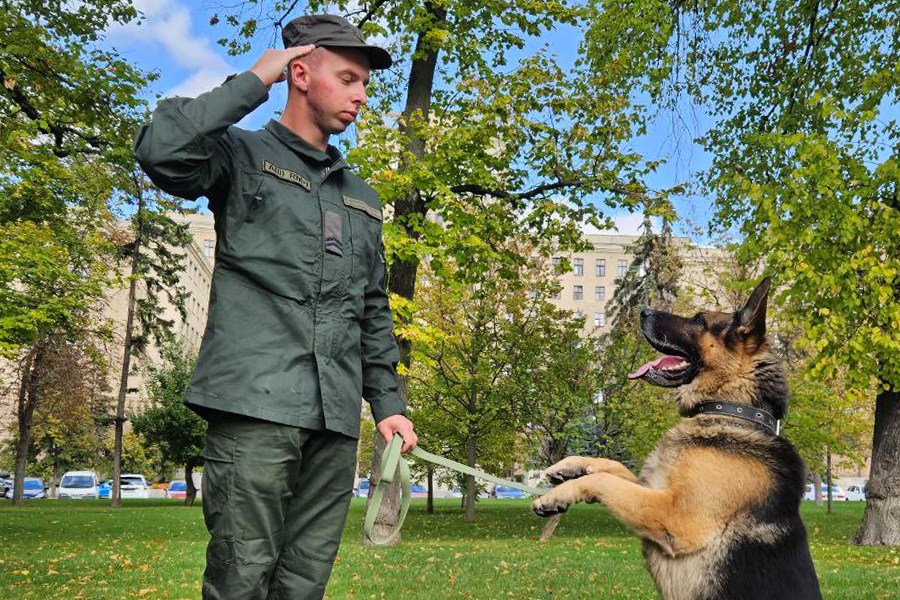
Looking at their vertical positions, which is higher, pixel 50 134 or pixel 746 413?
pixel 50 134

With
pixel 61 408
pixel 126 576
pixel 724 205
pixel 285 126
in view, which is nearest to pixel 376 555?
pixel 126 576

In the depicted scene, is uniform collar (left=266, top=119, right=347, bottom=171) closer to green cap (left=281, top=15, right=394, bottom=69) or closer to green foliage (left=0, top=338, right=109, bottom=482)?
green cap (left=281, top=15, right=394, bottom=69)

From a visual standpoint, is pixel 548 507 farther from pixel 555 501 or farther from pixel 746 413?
pixel 746 413

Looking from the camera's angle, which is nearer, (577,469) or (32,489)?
(577,469)

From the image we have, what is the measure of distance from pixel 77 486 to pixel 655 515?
59.7 metres

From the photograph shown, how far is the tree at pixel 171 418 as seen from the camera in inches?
1487

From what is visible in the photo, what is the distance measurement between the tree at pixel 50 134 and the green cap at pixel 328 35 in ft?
39.8

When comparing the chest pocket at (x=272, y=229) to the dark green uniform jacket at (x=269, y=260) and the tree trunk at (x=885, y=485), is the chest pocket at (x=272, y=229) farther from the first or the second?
the tree trunk at (x=885, y=485)

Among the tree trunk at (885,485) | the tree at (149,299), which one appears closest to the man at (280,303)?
the tree trunk at (885,485)

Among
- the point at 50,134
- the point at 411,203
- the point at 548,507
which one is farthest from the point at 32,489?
the point at 548,507

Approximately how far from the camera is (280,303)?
2814mm

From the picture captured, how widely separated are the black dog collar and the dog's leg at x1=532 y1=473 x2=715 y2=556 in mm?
541

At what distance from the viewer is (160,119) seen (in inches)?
99.7

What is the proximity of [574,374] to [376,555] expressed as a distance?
13.0m
